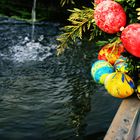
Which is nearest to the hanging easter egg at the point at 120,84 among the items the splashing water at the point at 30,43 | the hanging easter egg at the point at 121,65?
the hanging easter egg at the point at 121,65

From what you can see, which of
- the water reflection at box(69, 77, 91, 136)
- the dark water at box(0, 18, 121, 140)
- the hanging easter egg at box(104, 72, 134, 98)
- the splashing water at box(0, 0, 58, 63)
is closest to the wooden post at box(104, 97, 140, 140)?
the hanging easter egg at box(104, 72, 134, 98)

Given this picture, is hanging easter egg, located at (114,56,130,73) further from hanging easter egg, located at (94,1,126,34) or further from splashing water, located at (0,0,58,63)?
splashing water, located at (0,0,58,63)

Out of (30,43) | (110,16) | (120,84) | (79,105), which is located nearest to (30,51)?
(30,43)

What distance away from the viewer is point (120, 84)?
2551mm

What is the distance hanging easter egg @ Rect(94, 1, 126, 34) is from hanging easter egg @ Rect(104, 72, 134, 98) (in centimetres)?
47

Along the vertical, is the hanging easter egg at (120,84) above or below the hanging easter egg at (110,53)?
below

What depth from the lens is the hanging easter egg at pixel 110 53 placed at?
2508mm

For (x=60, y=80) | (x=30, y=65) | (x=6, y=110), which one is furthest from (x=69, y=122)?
(x=30, y=65)

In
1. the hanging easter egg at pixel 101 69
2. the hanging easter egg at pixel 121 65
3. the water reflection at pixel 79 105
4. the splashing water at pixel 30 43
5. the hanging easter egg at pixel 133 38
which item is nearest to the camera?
the hanging easter egg at pixel 133 38

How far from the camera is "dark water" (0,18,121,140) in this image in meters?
4.25

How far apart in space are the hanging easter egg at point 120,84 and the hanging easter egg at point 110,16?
1.55 feet

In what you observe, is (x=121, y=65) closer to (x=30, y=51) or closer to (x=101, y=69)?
(x=101, y=69)

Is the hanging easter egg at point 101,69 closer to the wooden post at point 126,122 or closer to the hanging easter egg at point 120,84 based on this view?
the hanging easter egg at point 120,84

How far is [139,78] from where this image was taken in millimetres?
2529
